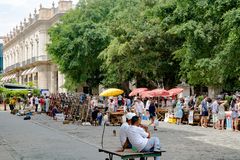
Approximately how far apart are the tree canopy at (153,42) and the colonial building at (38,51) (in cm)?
1760

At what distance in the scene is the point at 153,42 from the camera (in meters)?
36.9

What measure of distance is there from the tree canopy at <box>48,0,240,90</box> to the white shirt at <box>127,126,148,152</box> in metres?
14.0

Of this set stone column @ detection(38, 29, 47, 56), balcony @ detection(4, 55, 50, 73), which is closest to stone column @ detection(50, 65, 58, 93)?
balcony @ detection(4, 55, 50, 73)

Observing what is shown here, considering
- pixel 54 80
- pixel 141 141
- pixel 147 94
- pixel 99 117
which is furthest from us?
pixel 54 80

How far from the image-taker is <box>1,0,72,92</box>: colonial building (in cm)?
7186

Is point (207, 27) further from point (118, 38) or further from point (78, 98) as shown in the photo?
point (118, 38)

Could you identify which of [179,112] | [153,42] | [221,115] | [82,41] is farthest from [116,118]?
[82,41]

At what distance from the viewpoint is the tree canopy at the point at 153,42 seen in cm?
2708

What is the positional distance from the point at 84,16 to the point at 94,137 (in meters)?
30.1

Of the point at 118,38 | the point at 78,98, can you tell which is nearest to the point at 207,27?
the point at 78,98

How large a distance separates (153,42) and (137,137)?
26.9 m

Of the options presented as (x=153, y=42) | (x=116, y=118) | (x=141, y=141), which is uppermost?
(x=153, y=42)

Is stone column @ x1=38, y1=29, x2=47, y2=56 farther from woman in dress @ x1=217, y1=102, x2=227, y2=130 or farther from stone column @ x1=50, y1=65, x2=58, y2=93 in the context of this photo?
woman in dress @ x1=217, y1=102, x2=227, y2=130

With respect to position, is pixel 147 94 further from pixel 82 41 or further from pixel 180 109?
pixel 82 41
